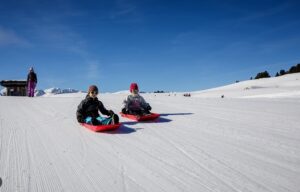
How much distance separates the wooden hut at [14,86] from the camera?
77.3 ft

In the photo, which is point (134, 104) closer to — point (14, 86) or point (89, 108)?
point (89, 108)

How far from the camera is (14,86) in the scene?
2362cm

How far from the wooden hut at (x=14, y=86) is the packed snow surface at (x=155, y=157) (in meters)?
17.6

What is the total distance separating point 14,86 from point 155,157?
885 inches

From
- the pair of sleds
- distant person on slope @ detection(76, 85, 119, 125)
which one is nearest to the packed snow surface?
the pair of sleds

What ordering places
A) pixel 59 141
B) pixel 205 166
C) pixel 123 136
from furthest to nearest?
pixel 123 136 < pixel 59 141 < pixel 205 166

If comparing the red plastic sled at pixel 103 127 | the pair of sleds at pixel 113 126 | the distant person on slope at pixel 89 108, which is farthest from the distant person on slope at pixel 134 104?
the red plastic sled at pixel 103 127

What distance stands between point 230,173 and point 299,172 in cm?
98

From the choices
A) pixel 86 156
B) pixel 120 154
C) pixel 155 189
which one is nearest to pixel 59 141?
pixel 86 156

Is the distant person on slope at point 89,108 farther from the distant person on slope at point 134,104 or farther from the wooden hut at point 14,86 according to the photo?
the wooden hut at point 14,86

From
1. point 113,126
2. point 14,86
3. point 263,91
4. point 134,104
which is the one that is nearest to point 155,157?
point 113,126

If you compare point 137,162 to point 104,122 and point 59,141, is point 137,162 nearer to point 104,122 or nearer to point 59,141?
point 59,141

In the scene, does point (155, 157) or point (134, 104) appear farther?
point (134, 104)

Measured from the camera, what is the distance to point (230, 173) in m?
3.91
